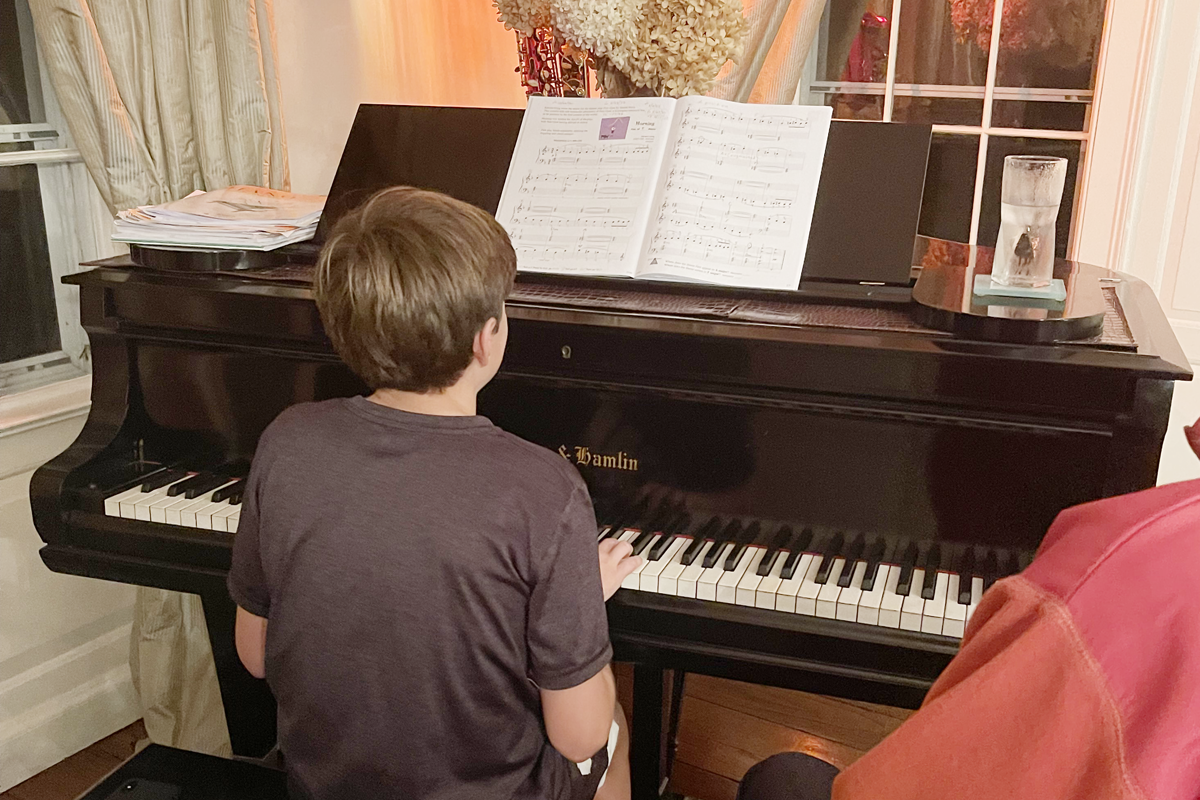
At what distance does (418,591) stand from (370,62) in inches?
80.5

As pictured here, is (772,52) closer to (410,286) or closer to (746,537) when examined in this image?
(746,537)

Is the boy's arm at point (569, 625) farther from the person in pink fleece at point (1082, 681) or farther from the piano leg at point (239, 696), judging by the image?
the piano leg at point (239, 696)

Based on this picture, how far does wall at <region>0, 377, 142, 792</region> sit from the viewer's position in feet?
7.45

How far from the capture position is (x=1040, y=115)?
2838mm

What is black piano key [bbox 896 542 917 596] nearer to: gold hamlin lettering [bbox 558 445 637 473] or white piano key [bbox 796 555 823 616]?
white piano key [bbox 796 555 823 616]

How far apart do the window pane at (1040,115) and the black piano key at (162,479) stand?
2294 mm

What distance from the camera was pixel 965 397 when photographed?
51.7 inches

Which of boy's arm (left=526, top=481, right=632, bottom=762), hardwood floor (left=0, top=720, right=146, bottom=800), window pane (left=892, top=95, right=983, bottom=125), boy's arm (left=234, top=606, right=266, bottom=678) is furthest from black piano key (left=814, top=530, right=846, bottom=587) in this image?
window pane (left=892, top=95, right=983, bottom=125)

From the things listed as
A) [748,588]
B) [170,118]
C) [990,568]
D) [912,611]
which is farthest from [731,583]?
[170,118]

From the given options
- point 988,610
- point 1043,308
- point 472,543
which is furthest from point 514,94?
point 988,610

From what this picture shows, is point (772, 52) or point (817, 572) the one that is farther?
point (772, 52)

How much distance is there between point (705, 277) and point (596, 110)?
400mm

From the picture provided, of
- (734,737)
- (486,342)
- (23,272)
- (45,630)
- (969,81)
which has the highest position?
(969,81)

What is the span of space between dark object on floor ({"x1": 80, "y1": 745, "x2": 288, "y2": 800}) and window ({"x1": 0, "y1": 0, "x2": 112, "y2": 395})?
4.03 feet
